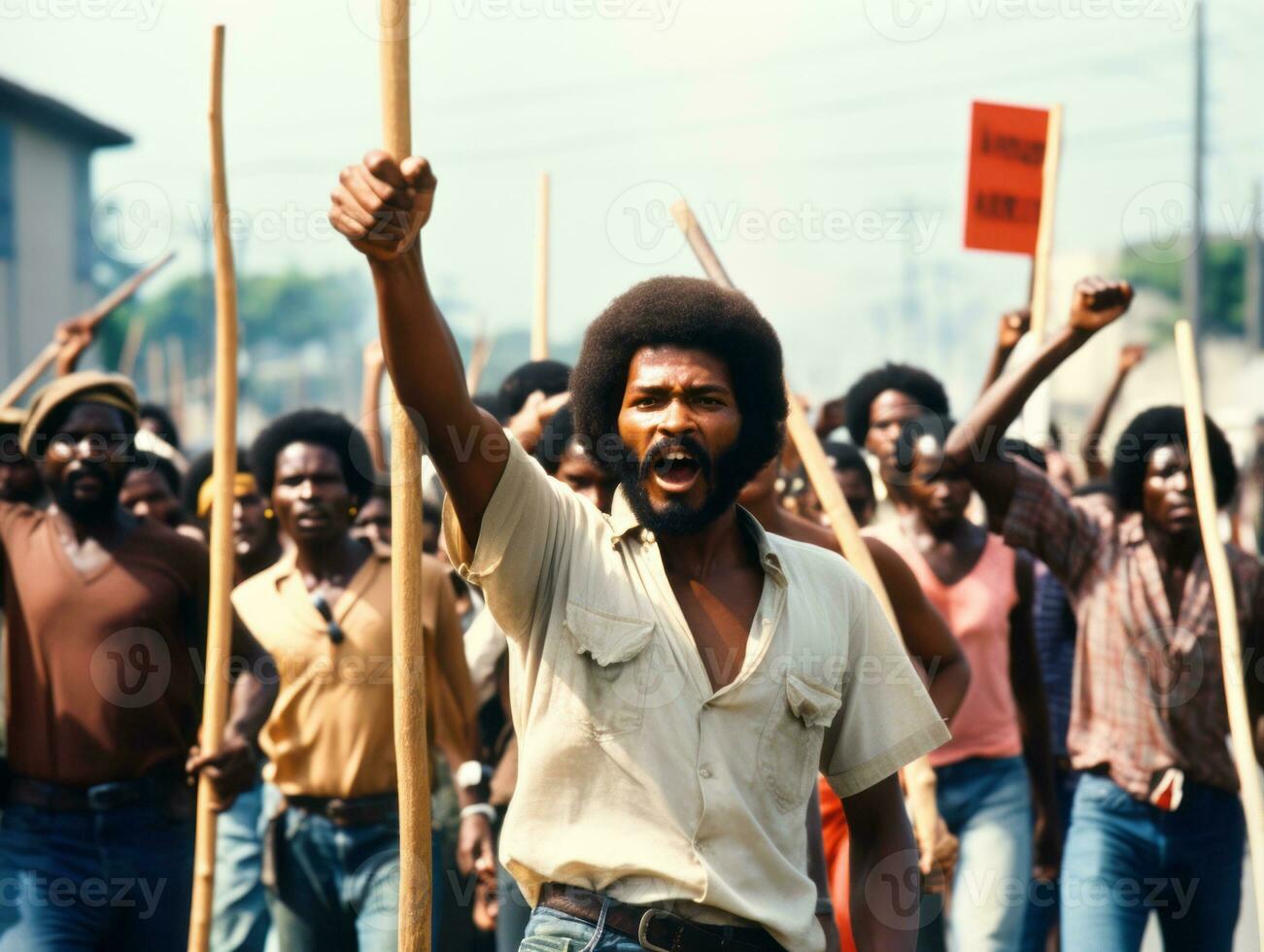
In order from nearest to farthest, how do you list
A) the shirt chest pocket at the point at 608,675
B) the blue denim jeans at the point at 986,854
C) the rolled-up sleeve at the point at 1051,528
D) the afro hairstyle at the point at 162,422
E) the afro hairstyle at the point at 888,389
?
1. the shirt chest pocket at the point at 608,675
2. the rolled-up sleeve at the point at 1051,528
3. the blue denim jeans at the point at 986,854
4. the afro hairstyle at the point at 888,389
5. the afro hairstyle at the point at 162,422

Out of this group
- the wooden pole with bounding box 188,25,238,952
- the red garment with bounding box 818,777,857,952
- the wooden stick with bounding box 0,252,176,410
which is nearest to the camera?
the red garment with bounding box 818,777,857,952

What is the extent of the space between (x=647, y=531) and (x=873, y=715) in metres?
0.57

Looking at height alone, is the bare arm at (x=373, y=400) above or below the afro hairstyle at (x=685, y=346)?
below

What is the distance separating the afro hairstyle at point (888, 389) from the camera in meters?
7.38

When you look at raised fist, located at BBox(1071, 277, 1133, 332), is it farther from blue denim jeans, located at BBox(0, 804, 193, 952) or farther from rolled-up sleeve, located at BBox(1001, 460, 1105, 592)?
blue denim jeans, located at BBox(0, 804, 193, 952)

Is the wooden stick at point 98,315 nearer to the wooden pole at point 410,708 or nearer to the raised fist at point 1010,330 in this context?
the raised fist at point 1010,330

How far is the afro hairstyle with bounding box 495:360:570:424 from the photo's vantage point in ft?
21.3

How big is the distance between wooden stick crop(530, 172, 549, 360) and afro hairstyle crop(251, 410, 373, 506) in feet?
2.39

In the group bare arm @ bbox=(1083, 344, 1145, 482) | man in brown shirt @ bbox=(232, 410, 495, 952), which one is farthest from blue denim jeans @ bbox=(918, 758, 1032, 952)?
bare arm @ bbox=(1083, 344, 1145, 482)

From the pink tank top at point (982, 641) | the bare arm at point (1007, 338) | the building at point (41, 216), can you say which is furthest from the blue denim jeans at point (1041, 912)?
the building at point (41, 216)

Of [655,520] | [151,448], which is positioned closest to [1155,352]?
Answer: [151,448]

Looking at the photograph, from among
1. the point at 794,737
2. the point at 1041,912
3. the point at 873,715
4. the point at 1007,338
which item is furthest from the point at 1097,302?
the point at 1007,338

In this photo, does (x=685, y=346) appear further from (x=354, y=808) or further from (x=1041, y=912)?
(x=1041, y=912)

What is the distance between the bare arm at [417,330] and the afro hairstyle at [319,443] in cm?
Answer: 346
